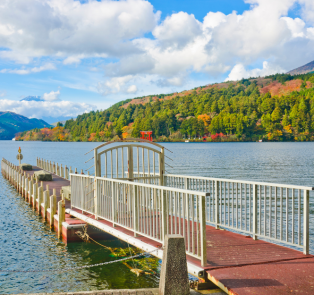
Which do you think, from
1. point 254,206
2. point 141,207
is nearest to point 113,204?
point 141,207

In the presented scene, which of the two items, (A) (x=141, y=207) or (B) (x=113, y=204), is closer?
(A) (x=141, y=207)

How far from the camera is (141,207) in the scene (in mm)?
7508

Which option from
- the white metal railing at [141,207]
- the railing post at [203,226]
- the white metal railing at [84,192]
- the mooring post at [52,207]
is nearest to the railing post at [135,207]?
the white metal railing at [141,207]

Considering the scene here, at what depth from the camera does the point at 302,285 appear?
482 cm

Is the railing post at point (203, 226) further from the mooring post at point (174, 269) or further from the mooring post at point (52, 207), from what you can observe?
the mooring post at point (52, 207)

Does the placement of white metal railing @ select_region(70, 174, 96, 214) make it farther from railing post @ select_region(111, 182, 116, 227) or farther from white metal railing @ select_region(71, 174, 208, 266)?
railing post @ select_region(111, 182, 116, 227)

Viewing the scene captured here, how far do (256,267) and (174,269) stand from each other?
65.5 inches

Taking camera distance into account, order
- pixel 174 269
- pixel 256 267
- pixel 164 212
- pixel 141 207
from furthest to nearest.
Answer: pixel 141 207 < pixel 164 212 < pixel 256 267 < pixel 174 269

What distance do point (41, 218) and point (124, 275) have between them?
960 cm

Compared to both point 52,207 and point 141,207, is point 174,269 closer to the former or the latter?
point 141,207

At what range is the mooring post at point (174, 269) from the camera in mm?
4707

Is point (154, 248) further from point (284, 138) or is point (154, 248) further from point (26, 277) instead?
point (284, 138)

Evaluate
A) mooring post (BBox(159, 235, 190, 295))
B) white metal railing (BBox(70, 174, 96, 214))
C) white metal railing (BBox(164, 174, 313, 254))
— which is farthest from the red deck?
white metal railing (BBox(70, 174, 96, 214))

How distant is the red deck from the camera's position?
4.75 m
